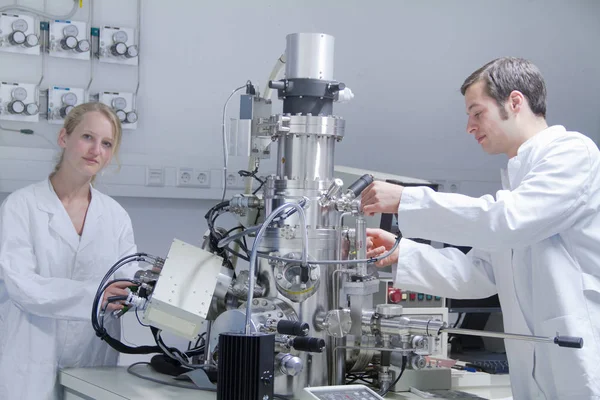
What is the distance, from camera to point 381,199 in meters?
1.76

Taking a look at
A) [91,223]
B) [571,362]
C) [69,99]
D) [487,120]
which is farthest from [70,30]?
[571,362]

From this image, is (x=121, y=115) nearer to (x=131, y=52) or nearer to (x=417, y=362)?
(x=131, y=52)

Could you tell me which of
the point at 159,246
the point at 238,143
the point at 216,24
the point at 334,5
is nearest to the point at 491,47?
the point at 334,5

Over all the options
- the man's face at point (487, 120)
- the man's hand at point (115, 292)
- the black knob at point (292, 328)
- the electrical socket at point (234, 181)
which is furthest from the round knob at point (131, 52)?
the black knob at point (292, 328)

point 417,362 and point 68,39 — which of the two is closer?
point 417,362

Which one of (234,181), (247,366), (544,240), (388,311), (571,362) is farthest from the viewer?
(234,181)

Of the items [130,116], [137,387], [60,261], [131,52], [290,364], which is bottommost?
[137,387]

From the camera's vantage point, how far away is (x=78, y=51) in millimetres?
2877

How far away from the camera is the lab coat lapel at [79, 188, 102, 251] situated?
2.13 meters

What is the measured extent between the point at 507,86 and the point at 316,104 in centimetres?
45

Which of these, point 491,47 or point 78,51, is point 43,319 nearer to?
point 78,51

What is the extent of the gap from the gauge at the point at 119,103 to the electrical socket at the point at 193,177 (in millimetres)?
327

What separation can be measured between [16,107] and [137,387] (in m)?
1.37

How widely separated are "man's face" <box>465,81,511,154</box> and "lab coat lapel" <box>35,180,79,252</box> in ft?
3.55
